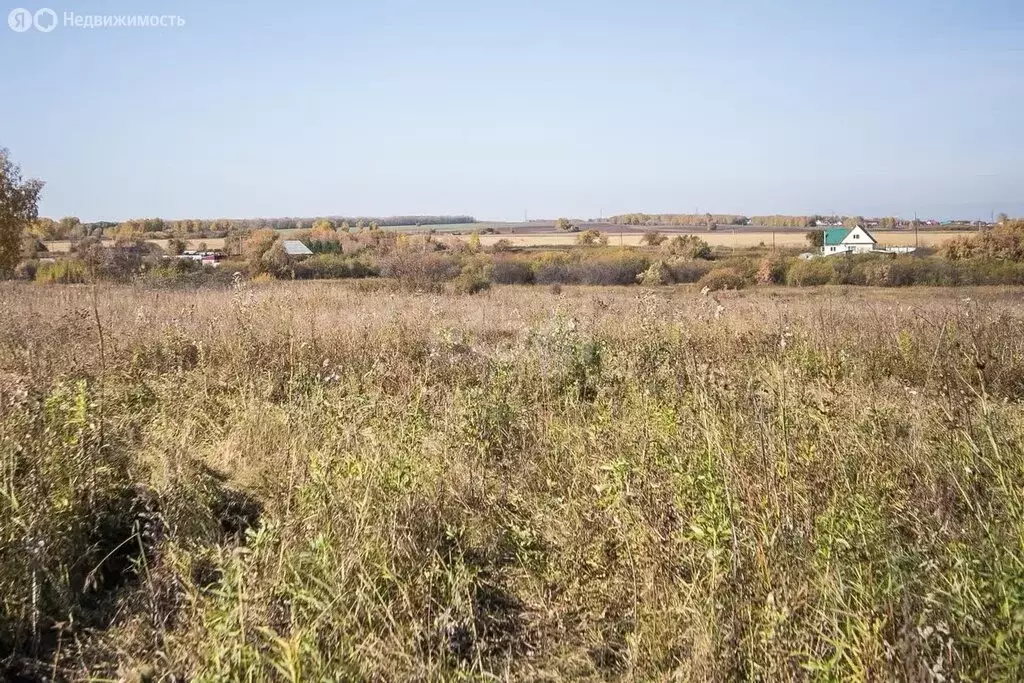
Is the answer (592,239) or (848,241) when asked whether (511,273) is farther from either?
(592,239)

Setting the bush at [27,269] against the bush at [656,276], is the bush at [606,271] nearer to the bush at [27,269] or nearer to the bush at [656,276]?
the bush at [656,276]

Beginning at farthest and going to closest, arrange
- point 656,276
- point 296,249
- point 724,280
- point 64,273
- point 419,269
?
1. point 296,249
2. point 724,280
3. point 656,276
4. point 419,269
5. point 64,273

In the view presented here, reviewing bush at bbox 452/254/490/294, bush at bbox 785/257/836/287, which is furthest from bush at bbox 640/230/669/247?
bush at bbox 452/254/490/294

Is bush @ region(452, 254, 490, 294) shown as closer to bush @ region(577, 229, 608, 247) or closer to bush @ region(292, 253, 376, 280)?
bush @ region(292, 253, 376, 280)

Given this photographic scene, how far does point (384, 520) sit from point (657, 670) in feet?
4.62

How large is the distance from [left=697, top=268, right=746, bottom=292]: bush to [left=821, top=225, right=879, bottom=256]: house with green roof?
13173 millimetres

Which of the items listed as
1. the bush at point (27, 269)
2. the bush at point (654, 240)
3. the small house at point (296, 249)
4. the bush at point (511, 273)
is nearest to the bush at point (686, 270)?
the bush at point (511, 273)

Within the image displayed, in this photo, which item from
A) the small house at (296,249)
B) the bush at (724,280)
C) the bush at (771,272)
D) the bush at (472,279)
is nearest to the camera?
the bush at (472,279)

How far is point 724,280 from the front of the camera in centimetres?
3073

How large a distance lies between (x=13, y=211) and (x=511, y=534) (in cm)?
2785

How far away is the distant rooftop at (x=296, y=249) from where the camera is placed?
3575 centimetres

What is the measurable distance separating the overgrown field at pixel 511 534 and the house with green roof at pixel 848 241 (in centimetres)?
4065

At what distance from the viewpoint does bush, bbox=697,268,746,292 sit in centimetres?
2977

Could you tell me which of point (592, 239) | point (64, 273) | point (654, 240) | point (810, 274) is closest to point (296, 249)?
point (64, 273)
